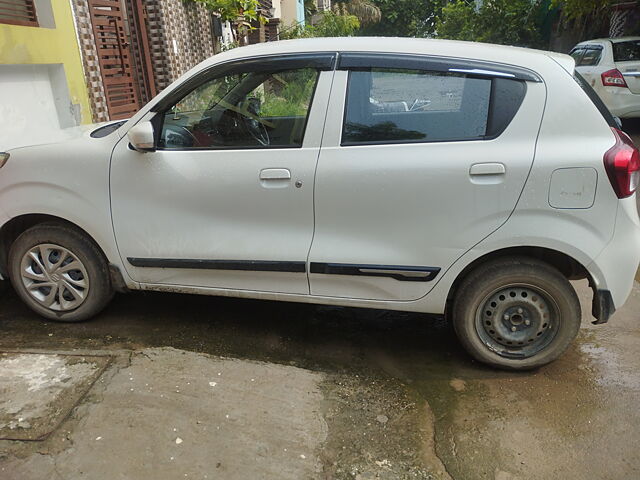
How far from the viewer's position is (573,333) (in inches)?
117

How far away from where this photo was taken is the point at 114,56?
7.77m

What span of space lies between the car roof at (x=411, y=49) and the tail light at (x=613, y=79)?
7073mm

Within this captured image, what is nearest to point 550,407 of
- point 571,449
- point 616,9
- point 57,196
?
point 571,449

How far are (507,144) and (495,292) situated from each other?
2.66 ft

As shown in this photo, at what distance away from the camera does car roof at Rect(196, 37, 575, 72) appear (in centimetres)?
282

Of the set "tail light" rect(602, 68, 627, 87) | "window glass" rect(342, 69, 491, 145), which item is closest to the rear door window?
"window glass" rect(342, 69, 491, 145)

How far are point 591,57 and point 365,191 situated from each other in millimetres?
8730

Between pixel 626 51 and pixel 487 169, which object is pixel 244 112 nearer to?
pixel 487 169

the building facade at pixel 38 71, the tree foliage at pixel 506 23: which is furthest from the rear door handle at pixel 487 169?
the tree foliage at pixel 506 23

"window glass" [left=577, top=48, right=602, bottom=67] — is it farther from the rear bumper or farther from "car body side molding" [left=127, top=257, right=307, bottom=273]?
"car body side molding" [left=127, top=257, right=307, bottom=273]

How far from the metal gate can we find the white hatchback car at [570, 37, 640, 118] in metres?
7.47

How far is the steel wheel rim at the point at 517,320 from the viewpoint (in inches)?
116

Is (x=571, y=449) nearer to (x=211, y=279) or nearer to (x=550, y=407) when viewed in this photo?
(x=550, y=407)

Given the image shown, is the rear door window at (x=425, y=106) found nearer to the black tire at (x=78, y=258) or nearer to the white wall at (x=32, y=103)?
the black tire at (x=78, y=258)
